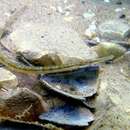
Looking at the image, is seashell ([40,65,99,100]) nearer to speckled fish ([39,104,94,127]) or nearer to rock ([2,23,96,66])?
speckled fish ([39,104,94,127])

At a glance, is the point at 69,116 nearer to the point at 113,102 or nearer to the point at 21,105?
the point at 21,105

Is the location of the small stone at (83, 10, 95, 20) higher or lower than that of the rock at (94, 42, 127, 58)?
lower

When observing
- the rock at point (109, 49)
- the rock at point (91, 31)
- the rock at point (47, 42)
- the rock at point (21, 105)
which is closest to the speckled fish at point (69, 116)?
the rock at point (21, 105)

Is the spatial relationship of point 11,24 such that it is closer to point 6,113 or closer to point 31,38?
point 31,38

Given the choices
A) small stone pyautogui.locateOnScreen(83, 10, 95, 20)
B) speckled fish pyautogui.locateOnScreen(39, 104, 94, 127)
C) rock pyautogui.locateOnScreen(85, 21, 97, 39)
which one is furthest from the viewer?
small stone pyautogui.locateOnScreen(83, 10, 95, 20)

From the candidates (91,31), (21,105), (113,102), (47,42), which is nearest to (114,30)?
(91,31)

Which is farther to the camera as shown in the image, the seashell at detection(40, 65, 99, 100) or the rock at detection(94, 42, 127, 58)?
the rock at detection(94, 42, 127, 58)

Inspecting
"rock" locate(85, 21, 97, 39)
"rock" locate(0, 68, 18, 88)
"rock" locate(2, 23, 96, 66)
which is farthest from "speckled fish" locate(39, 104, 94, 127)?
"rock" locate(85, 21, 97, 39)

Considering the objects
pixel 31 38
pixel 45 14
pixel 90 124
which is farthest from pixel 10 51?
pixel 90 124
